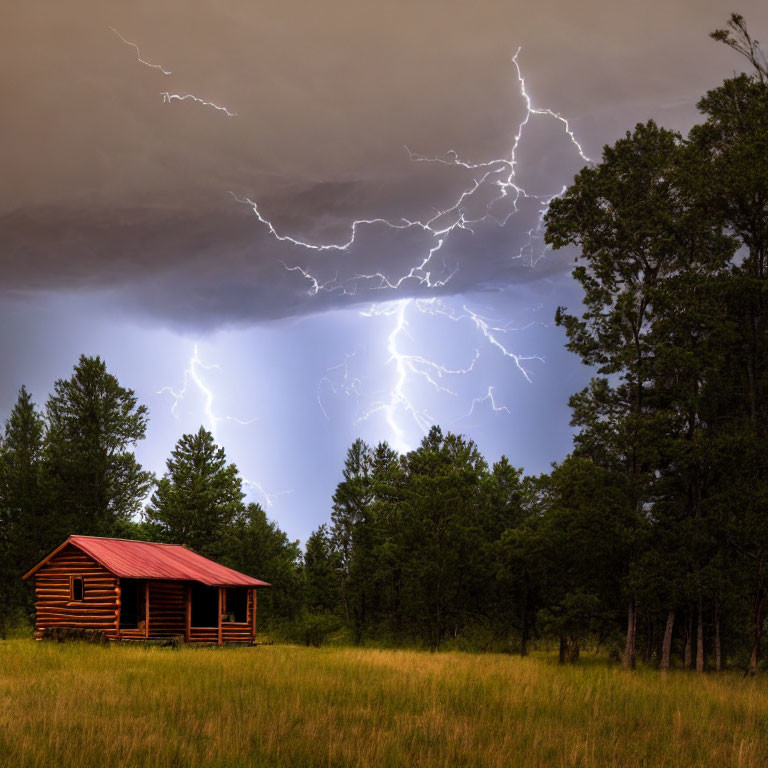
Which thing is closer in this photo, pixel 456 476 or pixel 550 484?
pixel 550 484

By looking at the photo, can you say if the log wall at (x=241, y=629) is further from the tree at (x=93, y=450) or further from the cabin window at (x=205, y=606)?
the tree at (x=93, y=450)

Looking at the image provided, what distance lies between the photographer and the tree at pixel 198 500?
46500mm

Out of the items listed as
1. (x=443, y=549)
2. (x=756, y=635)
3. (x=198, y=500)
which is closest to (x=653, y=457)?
(x=756, y=635)

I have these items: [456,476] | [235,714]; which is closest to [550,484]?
[456,476]

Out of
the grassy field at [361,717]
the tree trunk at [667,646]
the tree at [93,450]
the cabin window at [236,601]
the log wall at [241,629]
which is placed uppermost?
the tree at [93,450]

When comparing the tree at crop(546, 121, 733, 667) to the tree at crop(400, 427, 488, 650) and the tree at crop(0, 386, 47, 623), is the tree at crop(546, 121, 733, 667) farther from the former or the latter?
the tree at crop(0, 386, 47, 623)

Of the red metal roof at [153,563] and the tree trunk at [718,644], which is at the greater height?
the red metal roof at [153,563]

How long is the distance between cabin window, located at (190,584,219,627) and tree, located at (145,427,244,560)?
8.33 metres

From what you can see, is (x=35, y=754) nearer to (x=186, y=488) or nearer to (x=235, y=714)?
(x=235, y=714)

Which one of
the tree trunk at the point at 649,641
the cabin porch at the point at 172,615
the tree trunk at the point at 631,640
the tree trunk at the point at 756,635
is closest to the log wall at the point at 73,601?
the cabin porch at the point at 172,615

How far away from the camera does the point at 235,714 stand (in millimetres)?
12000

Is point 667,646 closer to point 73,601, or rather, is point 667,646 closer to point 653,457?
point 653,457

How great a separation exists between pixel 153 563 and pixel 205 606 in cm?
500

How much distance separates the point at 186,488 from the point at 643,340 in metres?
31.4
